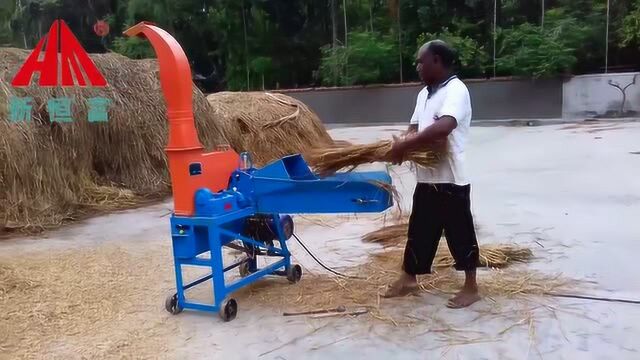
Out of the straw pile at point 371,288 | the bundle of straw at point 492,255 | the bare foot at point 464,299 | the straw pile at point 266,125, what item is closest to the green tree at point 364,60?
the straw pile at point 266,125

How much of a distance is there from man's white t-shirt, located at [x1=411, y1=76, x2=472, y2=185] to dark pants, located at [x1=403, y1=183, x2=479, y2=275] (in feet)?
0.20

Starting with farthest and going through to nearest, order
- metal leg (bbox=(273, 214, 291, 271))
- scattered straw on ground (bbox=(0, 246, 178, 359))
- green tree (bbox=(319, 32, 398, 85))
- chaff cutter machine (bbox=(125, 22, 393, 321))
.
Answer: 1. green tree (bbox=(319, 32, 398, 85))
2. metal leg (bbox=(273, 214, 291, 271))
3. chaff cutter machine (bbox=(125, 22, 393, 321))
4. scattered straw on ground (bbox=(0, 246, 178, 359))

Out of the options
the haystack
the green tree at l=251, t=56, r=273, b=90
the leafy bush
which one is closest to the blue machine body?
the haystack

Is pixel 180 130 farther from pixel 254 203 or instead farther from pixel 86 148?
pixel 86 148

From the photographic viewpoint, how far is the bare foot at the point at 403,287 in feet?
13.3

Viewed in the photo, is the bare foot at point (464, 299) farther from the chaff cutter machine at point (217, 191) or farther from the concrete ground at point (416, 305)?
the chaff cutter machine at point (217, 191)

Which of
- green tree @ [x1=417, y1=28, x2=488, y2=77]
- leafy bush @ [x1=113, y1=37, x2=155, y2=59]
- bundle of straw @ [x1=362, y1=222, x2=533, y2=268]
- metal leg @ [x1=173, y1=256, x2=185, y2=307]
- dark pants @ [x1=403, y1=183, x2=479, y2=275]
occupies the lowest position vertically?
bundle of straw @ [x1=362, y1=222, x2=533, y2=268]

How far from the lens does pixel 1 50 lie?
832 centimetres

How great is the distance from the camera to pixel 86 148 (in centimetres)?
835

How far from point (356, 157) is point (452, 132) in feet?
1.89

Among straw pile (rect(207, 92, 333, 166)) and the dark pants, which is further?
straw pile (rect(207, 92, 333, 166))

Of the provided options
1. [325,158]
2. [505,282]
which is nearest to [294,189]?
[325,158]

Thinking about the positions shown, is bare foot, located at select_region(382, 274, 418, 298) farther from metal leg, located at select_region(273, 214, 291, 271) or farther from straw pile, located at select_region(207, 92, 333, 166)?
straw pile, located at select_region(207, 92, 333, 166)

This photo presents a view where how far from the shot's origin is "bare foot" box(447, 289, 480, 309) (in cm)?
383
